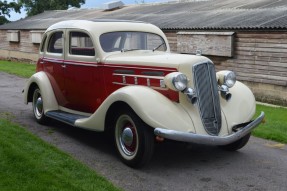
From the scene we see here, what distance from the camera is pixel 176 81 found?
5.36 metres

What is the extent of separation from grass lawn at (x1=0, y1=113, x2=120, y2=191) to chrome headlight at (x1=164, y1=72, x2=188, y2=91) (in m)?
1.50

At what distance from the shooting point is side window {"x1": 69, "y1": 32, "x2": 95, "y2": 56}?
6.77 metres

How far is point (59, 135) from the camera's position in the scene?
7246mm

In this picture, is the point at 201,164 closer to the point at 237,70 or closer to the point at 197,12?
the point at 237,70

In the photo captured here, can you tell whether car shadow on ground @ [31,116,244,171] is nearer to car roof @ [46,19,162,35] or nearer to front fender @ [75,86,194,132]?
front fender @ [75,86,194,132]

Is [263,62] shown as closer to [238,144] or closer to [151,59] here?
[238,144]

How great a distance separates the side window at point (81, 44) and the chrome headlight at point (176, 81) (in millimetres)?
1778

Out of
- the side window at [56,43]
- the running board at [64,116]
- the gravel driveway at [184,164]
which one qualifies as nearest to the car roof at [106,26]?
the side window at [56,43]

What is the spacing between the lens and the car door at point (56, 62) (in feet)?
24.4

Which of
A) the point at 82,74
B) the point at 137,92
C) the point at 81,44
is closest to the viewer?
the point at 137,92

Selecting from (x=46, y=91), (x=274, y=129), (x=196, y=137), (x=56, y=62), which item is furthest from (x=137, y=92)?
(x=274, y=129)

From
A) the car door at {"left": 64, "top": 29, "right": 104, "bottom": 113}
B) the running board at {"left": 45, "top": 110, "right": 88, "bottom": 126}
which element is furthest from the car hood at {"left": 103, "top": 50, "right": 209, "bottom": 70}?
the running board at {"left": 45, "top": 110, "right": 88, "bottom": 126}

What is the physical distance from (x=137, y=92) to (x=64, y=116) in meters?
2.10

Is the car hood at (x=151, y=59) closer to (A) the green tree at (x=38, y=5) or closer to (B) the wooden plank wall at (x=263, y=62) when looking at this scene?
(B) the wooden plank wall at (x=263, y=62)
